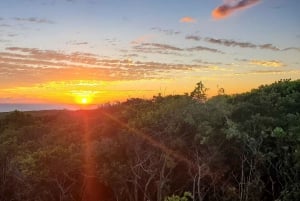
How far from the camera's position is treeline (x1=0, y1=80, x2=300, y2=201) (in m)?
16.7

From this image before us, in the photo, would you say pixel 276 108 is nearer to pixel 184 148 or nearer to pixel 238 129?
pixel 238 129

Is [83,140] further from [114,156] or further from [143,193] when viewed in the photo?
[143,193]

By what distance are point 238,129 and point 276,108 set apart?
2419 millimetres

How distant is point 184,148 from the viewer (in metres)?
18.3

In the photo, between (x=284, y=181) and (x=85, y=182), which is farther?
(x=85, y=182)

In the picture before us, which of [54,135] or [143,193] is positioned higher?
[54,135]

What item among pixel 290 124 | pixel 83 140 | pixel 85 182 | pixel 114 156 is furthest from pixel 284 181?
pixel 83 140

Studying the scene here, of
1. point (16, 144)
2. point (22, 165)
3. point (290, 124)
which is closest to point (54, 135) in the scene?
point (16, 144)

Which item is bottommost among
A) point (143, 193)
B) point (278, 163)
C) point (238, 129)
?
point (143, 193)

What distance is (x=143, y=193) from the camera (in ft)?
60.5

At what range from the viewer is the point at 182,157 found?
1817 centimetres

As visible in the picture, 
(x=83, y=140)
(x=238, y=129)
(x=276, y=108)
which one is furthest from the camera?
(x=83, y=140)

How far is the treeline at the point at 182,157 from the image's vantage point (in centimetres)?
1672

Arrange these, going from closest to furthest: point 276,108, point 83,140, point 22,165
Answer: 1. point 276,108
2. point 22,165
3. point 83,140
